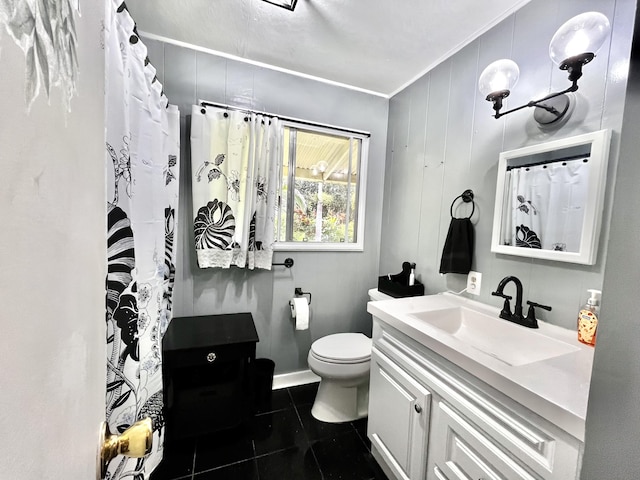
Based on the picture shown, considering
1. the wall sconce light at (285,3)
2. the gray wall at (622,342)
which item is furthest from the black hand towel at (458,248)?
the wall sconce light at (285,3)

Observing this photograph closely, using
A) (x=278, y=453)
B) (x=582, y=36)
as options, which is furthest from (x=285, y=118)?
(x=278, y=453)

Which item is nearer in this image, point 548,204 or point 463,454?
point 463,454

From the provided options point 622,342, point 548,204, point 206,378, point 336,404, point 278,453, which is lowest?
point 278,453

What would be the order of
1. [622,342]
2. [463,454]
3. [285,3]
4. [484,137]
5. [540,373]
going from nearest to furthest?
1. [622,342]
2. [540,373]
3. [463,454]
4. [285,3]
5. [484,137]

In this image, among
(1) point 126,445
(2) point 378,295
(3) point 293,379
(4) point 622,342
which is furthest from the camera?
(3) point 293,379

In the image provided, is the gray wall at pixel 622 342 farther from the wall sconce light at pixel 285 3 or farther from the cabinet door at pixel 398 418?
the wall sconce light at pixel 285 3

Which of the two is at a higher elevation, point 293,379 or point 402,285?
point 402,285

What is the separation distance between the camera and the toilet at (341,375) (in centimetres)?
161

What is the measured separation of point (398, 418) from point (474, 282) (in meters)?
0.82

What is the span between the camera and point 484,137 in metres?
1.46

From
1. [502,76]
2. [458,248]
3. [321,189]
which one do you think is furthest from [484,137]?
[321,189]

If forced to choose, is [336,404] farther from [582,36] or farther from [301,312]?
[582,36]

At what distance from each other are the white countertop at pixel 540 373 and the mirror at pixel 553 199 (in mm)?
363

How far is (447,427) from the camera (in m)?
0.97
